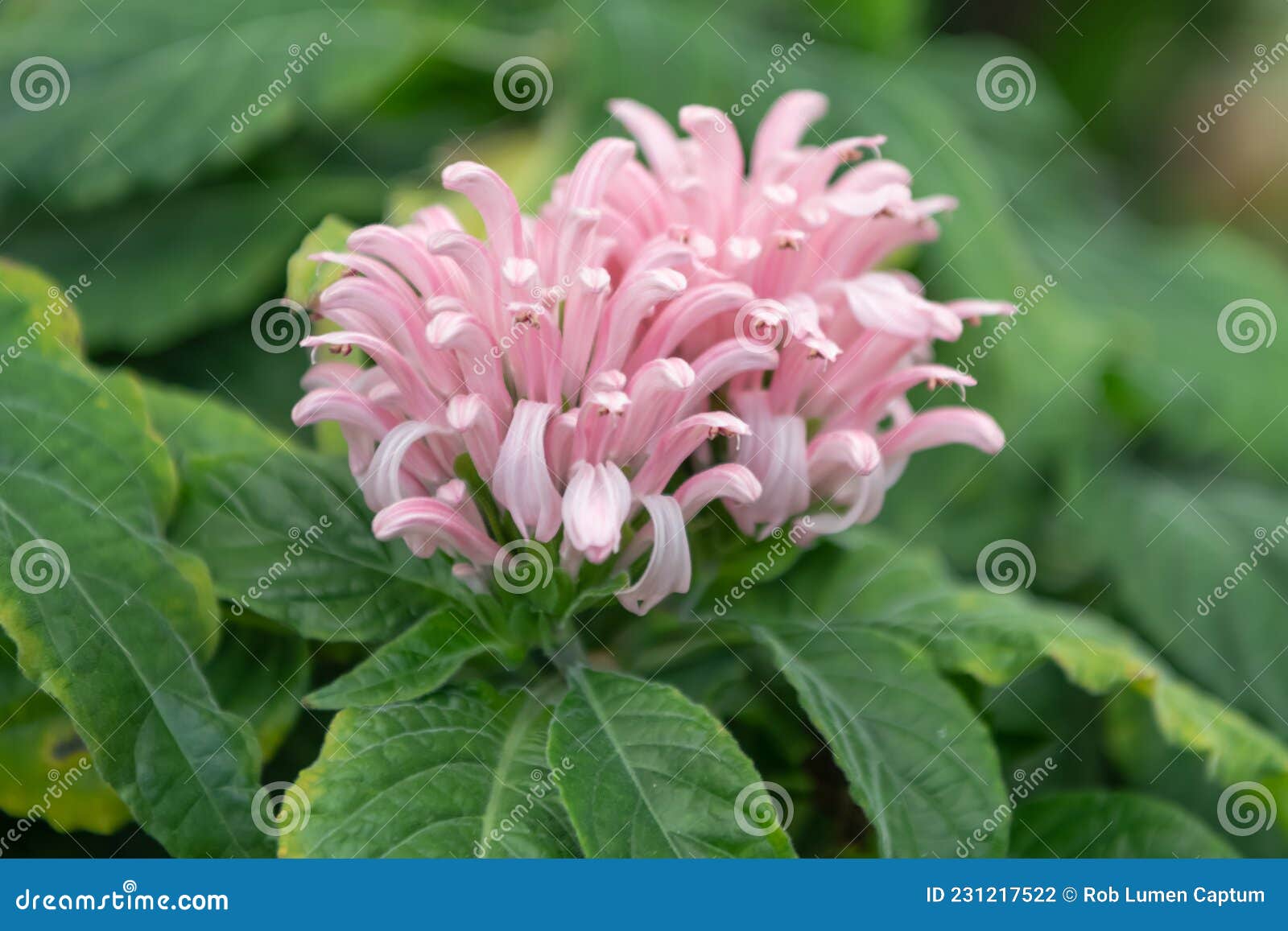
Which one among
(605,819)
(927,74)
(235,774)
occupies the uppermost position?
(927,74)

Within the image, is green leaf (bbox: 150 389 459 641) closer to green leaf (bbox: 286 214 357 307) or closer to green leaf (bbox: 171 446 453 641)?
green leaf (bbox: 171 446 453 641)

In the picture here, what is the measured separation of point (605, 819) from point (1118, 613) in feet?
2.25

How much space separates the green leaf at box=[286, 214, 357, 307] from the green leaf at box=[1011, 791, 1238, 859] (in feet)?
1.80

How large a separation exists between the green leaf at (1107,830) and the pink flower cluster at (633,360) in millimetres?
267

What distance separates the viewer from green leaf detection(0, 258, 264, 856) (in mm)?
522

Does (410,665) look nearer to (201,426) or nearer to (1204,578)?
(201,426)

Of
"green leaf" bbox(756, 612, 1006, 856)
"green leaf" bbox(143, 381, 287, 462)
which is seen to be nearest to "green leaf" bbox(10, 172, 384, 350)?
"green leaf" bbox(143, 381, 287, 462)

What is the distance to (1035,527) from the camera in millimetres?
1051

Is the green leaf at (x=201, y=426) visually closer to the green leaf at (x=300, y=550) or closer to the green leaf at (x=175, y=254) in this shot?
the green leaf at (x=300, y=550)

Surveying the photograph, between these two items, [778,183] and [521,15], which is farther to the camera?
[521,15]

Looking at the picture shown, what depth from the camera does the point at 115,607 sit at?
55 centimetres

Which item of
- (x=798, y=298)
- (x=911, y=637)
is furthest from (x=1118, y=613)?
(x=798, y=298)

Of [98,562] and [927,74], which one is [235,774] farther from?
[927,74]

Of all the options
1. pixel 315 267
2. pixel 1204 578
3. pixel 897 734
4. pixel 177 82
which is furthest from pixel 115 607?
pixel 1204 578
